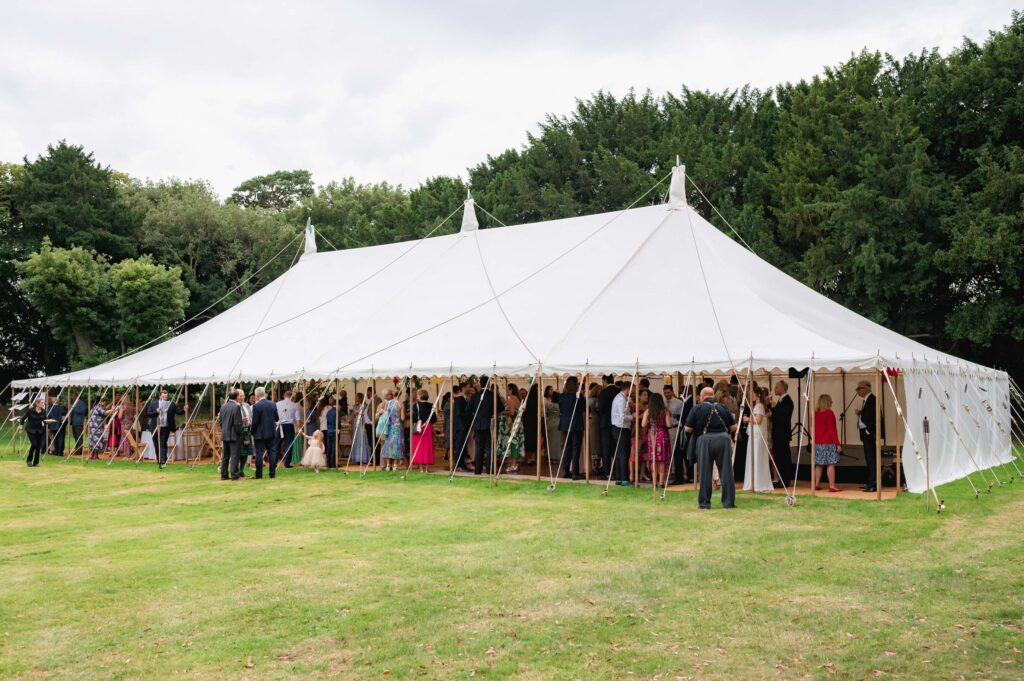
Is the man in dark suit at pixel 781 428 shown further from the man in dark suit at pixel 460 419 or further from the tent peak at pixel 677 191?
the man in dark suit at pixel 460 419

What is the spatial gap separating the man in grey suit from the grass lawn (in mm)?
2181

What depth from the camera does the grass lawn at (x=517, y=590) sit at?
188 inches

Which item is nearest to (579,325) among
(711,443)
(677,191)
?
(677,191)

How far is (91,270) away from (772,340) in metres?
22.7

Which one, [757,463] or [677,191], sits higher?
[677,191]

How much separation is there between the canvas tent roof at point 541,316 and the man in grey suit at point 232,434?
1816 millimetres

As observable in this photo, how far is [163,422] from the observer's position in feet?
53.7

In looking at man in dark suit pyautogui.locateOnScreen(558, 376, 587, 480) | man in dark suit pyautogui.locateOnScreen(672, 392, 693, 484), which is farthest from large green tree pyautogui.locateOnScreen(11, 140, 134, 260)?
man in dark suit pyautogui.locateOnScreen(672, 392, 693, 484)

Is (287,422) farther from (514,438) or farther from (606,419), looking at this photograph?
(606,419)

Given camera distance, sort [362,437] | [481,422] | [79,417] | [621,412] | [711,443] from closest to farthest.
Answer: [711,443]
[621,412]
[481,422]
[362,437]
[79,417]

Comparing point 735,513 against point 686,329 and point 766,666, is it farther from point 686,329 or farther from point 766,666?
point 766,666

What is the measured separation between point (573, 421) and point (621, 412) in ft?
3.18

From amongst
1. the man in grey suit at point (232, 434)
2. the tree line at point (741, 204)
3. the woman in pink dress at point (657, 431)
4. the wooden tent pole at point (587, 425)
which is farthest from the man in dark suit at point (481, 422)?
the tree line at point (741, 204)

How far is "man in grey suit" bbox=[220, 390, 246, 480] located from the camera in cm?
1270
